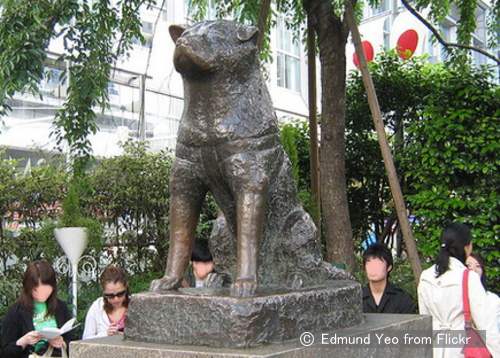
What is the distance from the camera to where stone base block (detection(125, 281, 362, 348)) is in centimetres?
237

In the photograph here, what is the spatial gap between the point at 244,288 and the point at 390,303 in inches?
73.1

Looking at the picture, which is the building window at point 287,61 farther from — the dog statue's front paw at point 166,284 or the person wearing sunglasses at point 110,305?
the dog statue's front paw at point 166,284

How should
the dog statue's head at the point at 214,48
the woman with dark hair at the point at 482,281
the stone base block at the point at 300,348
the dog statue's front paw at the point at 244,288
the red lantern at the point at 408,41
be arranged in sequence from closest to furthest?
the stone base block at the point at 300,348, the dog statue's front paw at the point at 244,288, the dog statue's head at the point at 214,48, the woman with dark hair at the point at 482,281, the red lantern at the point at 408,41

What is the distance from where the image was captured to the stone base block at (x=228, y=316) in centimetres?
237

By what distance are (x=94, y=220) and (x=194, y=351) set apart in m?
5.58

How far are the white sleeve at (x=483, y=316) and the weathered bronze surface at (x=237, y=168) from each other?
1174 mm

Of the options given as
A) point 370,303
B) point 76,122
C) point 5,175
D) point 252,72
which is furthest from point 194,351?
point 5,175

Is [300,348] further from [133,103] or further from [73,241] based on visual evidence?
[133,103]

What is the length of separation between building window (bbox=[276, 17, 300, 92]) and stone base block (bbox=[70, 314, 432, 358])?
679 inches

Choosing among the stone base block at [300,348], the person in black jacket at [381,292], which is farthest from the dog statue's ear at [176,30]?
the person in black jacket at [381,292]

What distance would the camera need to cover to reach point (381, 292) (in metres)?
4.14

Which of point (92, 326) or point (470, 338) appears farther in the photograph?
point (92, 326)

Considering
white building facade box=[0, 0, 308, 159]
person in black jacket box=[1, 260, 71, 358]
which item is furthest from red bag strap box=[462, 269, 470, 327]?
white building facade box=[0, 0, 308, 159]

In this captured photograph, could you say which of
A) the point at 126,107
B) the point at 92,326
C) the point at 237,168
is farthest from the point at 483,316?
the point at 126,107
